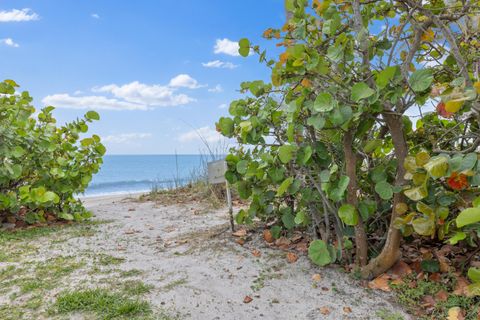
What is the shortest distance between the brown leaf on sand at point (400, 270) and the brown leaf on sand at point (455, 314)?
1.20 feet

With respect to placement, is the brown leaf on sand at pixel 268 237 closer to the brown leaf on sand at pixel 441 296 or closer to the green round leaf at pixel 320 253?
the green round leaf at pixel 320 253

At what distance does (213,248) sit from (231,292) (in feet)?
2.29

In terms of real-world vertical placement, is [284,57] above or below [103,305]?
above

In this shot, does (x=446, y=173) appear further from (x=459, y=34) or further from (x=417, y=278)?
(x=459, y=34)

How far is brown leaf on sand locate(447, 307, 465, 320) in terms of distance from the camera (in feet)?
5.35

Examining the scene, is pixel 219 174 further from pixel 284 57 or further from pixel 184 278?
pixel 284 57

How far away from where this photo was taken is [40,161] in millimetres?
3613

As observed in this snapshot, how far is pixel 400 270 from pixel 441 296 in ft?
0.83

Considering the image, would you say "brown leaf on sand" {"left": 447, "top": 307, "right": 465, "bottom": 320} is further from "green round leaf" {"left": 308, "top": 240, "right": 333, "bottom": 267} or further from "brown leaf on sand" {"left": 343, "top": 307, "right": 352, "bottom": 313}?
"green round leaf" {"left": 308, "top": 240, "right": 333, "bottom": 267}

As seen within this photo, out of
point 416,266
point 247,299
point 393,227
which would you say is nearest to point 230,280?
point 247,299

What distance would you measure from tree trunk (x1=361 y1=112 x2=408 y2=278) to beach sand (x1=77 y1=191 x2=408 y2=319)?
14cm

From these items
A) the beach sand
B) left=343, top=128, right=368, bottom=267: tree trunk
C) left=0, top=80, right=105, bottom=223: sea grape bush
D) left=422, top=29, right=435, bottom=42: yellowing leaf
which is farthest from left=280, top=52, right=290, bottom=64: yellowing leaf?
left=0, top=80, right=105, bottom=223: sea grape bush

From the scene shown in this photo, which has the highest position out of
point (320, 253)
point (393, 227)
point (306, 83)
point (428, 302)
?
point (306, 83)

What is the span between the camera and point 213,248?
102 inches
